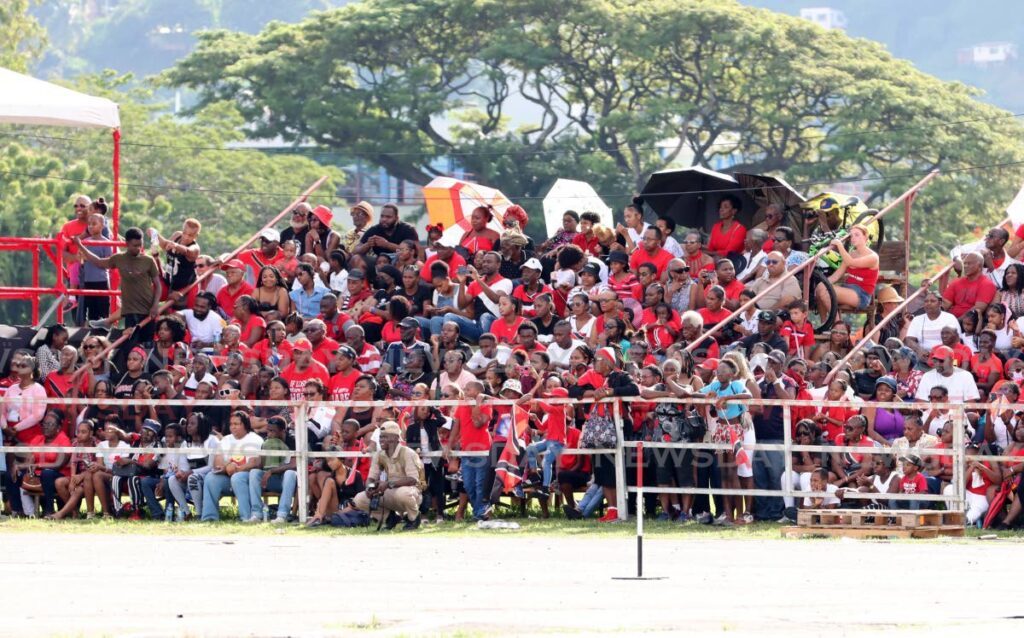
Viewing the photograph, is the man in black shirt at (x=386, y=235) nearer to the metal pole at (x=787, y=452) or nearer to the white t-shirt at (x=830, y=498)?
the metal pole at (x=787, y=452)

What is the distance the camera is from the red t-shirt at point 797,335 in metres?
21.3

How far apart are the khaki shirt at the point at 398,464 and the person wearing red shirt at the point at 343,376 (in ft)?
5.45

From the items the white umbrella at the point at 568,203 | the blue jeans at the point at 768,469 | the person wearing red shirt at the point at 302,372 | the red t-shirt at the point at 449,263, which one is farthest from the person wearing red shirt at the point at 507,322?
the white umbrella at the point at 568,203

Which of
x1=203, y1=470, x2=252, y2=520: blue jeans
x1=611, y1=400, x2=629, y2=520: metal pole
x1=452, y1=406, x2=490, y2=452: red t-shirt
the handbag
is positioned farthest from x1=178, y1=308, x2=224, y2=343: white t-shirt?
x1=611, y1=400, x2=629, y2=520: metal pole

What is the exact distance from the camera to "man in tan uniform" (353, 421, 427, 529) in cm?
1958

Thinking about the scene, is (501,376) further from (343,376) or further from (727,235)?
(727,235)

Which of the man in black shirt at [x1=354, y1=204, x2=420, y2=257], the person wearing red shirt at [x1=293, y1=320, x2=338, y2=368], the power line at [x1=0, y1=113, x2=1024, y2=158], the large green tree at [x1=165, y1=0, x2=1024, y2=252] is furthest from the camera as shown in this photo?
the large green tree at [x1=165, y1=0, x2=1024, y2=252]

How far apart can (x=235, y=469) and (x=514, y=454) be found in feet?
10.1

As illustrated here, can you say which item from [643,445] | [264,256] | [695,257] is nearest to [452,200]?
[264,256]

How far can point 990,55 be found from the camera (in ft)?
556

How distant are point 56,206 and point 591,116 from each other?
17696mm

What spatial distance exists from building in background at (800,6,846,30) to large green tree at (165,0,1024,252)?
372 ft

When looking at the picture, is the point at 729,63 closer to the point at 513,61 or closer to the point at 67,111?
the point at 513,61

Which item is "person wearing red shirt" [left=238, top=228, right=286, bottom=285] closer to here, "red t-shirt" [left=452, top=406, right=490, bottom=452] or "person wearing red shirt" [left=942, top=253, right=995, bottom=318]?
"red t-shirt" [left=452, top=406, right=490, bottom=452]
